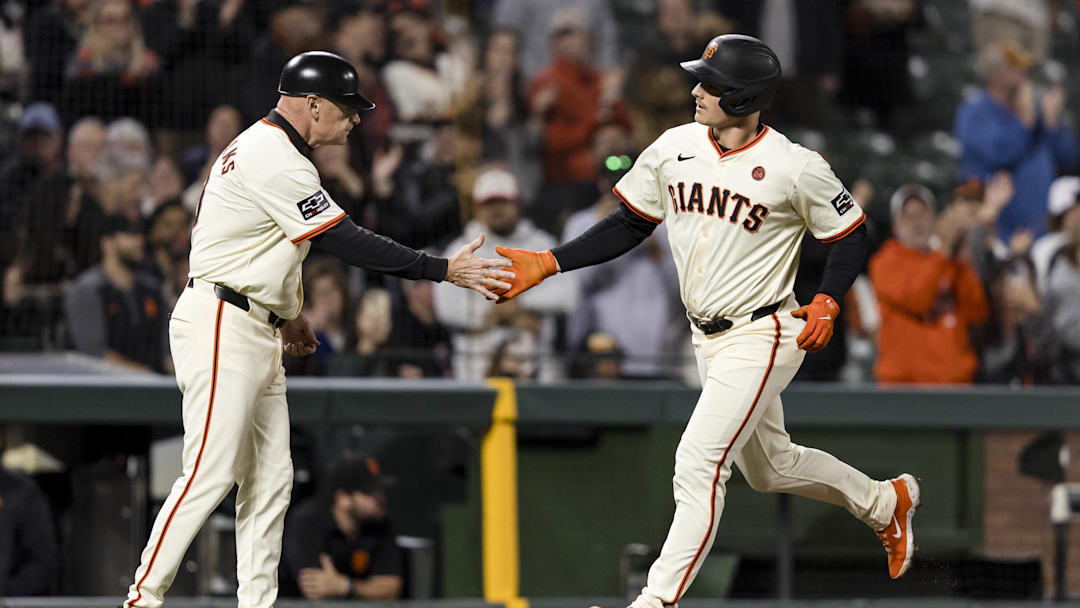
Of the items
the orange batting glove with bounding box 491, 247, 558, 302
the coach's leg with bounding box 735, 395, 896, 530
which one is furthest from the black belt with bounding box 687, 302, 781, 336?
the orange batting glove with bounding box 491, 247, 558, 302

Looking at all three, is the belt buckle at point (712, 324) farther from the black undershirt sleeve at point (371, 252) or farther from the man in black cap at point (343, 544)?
the man in black cap at point (343, 544)

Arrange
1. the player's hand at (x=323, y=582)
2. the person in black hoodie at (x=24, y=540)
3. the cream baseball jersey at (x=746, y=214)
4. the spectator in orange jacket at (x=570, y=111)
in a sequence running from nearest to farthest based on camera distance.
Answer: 1. the cream baseball jersey at (x=746, y=214)
2. the person in black hoodie at (x=24, y=540)
3. the player's hand at (x=323, y=582)
4. the spectator in orange jacket at (x=570, y=111)

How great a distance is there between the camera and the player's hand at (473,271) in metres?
4.36

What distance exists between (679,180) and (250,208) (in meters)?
1.25

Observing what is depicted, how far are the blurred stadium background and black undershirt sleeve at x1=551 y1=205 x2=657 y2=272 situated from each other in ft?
6.07

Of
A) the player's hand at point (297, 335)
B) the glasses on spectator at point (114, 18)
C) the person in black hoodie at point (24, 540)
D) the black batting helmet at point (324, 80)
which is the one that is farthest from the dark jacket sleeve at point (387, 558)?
the glasses on spectator at point (114, 18)

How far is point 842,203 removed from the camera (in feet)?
14.5

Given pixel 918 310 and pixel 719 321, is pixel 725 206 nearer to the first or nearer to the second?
pixel 719 321

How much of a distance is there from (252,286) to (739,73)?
150 cm

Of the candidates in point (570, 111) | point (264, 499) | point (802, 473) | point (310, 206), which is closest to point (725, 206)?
point (802, 473)

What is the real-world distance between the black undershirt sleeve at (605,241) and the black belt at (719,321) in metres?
0.33

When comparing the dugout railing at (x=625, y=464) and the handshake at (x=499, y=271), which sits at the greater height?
the handshake at (x=499, y=271)

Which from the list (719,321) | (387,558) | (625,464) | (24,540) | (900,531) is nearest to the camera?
(719,321)

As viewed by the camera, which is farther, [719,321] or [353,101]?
[719,321]
